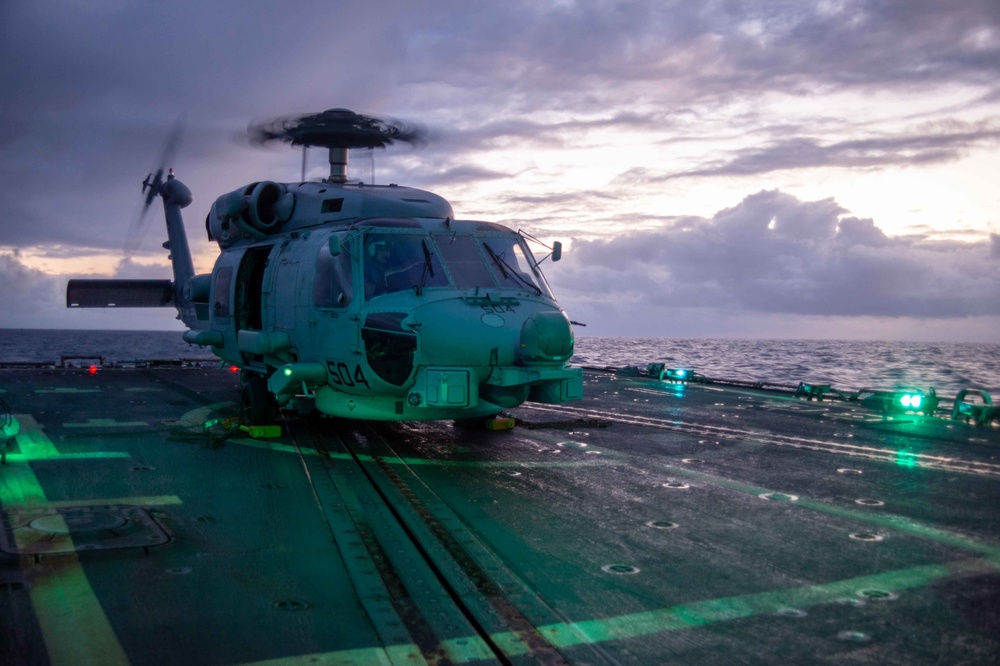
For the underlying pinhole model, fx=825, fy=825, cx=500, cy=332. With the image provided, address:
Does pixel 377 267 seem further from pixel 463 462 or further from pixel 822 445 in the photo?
pixel 822 445

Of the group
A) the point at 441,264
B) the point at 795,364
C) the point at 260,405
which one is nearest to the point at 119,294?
the point at 260,405

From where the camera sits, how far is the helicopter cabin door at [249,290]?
1397cm

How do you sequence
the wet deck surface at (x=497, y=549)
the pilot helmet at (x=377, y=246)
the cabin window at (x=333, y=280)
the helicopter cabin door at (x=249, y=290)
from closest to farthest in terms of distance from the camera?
the wet deck surface at (x=497, y=549)
the cabin window at (x=333, y=280)
the pilot helmet at (x=377, y=246)
the helicopter cabin door at (x=249, y=290)

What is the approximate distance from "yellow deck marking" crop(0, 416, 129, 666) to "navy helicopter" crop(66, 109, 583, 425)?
4886 mm

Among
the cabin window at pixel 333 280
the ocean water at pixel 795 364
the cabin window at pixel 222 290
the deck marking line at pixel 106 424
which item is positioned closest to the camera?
the cabin window at pixel 333 280

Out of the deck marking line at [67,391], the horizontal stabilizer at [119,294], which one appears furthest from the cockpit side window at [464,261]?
the horizontal stabilizer at [119,294]

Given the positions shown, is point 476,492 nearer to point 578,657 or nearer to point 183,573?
point 183,573

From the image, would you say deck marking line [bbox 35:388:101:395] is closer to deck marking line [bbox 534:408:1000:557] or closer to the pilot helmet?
the pilot helmet

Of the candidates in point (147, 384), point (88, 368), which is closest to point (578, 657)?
point (147, 384)

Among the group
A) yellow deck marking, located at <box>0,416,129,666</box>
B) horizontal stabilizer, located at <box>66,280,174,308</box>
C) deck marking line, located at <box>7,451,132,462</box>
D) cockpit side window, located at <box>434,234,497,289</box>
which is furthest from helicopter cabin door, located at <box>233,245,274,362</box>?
horizontal stabilizer, located at <box>66,280,174,308</box>

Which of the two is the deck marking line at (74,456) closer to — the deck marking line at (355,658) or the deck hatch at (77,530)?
the deck hatch at (77,530)

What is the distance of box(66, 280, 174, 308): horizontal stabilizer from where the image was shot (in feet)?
74.5

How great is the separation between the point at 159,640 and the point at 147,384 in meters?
18.9

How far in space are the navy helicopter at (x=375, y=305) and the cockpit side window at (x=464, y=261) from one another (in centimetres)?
2
